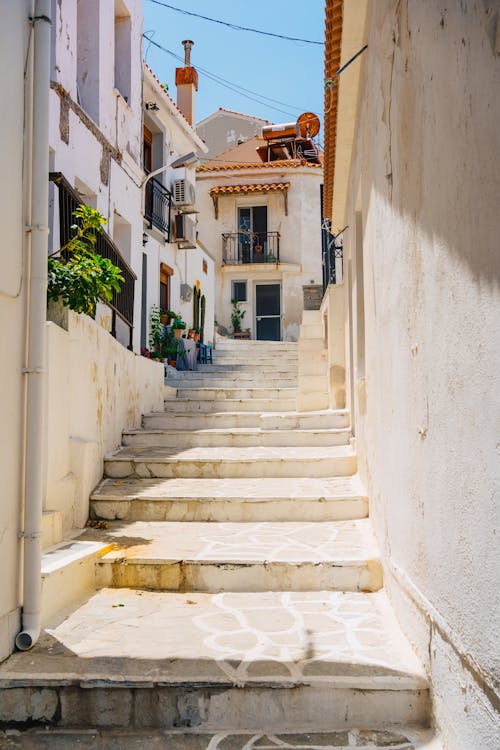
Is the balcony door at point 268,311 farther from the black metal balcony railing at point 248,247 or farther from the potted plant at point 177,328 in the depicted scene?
the potted plant at point 177,328

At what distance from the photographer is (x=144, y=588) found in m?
4.03

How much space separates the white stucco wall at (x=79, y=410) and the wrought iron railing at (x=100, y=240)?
1.00 meters

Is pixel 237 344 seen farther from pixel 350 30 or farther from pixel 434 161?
pixel 434 161

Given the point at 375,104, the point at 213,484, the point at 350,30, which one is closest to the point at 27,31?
the point at 375,104

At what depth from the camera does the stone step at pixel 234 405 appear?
8.41 metres

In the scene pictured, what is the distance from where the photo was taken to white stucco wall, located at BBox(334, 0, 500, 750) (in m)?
1.91

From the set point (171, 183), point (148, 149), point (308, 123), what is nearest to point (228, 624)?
point (148, 149)

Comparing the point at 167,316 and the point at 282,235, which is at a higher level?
the point at 282,235

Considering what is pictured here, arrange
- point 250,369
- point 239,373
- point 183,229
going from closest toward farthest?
point 239,373, point 250,369, point 183,229

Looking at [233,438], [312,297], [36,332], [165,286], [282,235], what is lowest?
[233,438]

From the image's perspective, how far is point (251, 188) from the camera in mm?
22469

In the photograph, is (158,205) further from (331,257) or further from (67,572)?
(67,572)

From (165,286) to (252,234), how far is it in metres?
8.36

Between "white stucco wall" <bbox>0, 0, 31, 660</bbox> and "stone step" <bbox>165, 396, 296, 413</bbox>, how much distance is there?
5.31 meters
